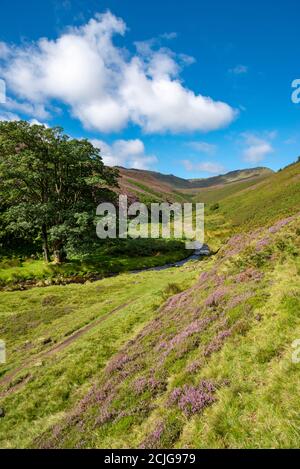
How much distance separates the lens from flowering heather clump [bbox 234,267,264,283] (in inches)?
668

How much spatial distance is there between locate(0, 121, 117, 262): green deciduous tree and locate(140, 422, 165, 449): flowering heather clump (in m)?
41.6

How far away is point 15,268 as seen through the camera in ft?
167

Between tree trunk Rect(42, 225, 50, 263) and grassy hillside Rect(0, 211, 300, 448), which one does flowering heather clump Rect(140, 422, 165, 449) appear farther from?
tree trunk Rect(42, 225, 50, 263)

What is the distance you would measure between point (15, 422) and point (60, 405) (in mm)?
2109

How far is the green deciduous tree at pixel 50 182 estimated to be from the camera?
1932 inches

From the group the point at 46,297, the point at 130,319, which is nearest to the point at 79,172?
the point at 46,297

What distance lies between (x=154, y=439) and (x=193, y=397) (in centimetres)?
164

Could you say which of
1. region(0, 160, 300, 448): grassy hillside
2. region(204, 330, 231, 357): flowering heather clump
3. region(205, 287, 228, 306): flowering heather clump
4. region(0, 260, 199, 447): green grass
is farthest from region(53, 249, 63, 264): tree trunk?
region(204, 330, 231, 357): flowering heather clump

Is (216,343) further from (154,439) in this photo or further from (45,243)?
(45,243)

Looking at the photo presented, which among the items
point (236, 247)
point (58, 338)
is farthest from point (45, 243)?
point (236, 247)

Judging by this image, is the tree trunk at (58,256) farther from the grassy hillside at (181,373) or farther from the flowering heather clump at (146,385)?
the flowering heather clump at (146,385)

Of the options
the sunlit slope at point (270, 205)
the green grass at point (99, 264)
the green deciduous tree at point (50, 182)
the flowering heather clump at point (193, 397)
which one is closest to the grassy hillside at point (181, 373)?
the flowering heather clump at point (193, 397)
